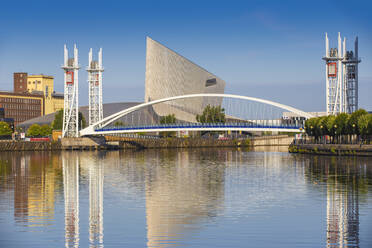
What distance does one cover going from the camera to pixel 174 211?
29297 mm

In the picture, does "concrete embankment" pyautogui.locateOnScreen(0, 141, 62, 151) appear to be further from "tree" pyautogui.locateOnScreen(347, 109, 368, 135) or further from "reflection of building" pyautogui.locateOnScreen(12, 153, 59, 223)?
"reflection of building" pyautogui.locateOnScreen(12, 153, 59, 223)

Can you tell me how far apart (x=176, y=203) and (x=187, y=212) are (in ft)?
10.8

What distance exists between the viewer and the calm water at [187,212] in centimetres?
2269

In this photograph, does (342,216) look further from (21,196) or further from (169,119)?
(169,119)

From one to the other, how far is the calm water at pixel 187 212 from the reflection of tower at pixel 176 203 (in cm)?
4

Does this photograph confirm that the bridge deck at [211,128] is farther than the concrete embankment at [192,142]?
No

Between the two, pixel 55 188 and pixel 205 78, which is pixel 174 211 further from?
pixel 205 78

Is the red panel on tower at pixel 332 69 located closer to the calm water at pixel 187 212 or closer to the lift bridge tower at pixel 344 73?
the lift bridge tower at pixel 344 73

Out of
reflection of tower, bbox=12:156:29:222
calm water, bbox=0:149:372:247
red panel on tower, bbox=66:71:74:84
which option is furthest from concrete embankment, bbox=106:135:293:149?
calm water, bbox=0:149:372:247

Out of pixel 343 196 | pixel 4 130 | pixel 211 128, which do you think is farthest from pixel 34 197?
pixel 4 130

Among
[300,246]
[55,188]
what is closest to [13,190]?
[55,188]

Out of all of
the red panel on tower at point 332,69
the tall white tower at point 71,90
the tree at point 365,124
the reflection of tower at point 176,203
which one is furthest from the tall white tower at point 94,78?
the reflection of tower at point 176,203

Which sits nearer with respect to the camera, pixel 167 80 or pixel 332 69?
pixel 332 69

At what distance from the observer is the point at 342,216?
27484mm
